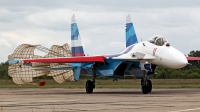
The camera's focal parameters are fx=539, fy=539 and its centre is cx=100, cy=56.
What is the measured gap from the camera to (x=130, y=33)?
95.7 ft

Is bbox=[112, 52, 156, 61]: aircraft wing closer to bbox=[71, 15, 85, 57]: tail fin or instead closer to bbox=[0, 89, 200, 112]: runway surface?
bbox=[0, 89, 200, 112]: runway surface

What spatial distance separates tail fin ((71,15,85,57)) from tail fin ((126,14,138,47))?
435 centimetres

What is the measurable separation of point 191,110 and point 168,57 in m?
9.68

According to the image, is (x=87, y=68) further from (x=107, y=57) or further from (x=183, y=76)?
(x=183, y=76)

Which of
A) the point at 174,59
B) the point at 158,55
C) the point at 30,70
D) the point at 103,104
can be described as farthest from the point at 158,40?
the point at 30,70

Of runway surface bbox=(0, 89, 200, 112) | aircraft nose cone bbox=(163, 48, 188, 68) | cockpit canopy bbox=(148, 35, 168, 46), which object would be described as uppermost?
cockpit canopy bbox=(148, 35, 168, 46)

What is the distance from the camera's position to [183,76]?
48156 mm

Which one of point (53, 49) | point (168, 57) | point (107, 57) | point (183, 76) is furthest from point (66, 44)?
point (168, 57)

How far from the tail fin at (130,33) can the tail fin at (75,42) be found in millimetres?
4347

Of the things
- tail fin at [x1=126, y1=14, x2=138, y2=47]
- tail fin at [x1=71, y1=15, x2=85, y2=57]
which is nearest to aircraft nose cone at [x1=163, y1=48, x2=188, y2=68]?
tail fin at [x1=126, y1=14, x2=138, y2=47]

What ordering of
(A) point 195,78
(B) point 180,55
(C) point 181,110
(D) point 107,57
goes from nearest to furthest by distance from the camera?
(C) point 181,110
(B) point 180,55
(D) point 107,57
(A) point 195,78

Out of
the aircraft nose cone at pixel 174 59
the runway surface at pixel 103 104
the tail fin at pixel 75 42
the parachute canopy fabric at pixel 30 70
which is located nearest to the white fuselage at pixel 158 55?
the aircraft nose cone at pixel 174 59

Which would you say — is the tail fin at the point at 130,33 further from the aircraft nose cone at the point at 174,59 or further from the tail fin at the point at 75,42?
the aircraft nose cone at the point at 174,59

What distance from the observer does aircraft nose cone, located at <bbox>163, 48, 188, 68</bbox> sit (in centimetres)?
2241
